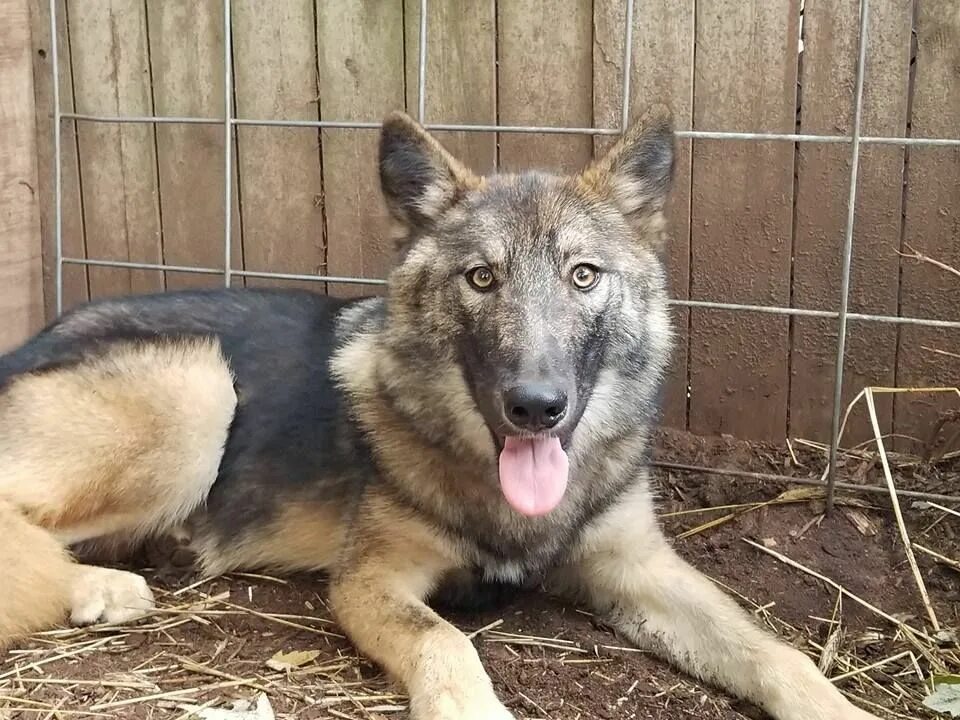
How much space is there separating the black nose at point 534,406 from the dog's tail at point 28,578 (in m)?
1.50

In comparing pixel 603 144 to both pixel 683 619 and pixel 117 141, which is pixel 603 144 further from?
pixel 117 141

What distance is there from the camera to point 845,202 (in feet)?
12.4

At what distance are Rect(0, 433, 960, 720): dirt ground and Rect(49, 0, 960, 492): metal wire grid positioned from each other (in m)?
0.30

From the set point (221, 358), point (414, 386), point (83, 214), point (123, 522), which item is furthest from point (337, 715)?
point (83, 214)

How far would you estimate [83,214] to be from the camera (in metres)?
4.77

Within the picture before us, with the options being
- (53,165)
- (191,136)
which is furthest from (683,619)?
(53,165)

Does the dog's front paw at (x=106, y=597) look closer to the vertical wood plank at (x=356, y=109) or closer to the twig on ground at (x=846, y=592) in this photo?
the vertical wood plank at (x=356, y=109)

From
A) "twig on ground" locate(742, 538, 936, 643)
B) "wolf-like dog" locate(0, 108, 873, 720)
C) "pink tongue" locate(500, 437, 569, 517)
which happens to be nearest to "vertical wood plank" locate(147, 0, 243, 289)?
"wolf-like dog" locate(0, 108, 873, 720)

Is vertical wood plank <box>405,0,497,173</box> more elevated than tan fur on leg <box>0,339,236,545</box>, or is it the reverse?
vertical wood plank <box>405,0,497,173</box>

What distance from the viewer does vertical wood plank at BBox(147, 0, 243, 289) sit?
441 centimetres

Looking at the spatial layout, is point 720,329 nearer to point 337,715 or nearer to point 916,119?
point 916,119

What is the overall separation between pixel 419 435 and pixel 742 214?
1709 mm

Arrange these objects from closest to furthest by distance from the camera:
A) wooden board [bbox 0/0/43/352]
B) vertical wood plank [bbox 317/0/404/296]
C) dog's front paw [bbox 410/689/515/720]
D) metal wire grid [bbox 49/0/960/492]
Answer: dog's front paw [bbox 410/689/515/720] < metal wire grid [bbox 49/0/960/492] < vertical wood plank [bbox 317/0/404/296] < wooden board [bbox 0/0/43/352]

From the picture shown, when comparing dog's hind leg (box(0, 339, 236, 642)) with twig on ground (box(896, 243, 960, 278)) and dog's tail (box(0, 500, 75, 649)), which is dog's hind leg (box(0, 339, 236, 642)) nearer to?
dog's tail (box(0, 500, 75, 649))
